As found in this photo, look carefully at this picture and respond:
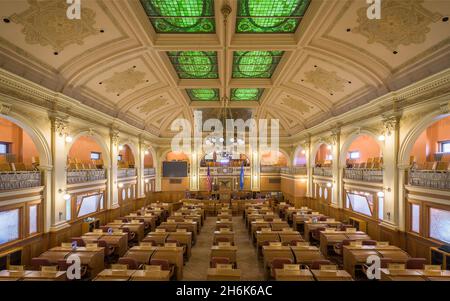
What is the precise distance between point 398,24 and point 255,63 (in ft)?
20.6

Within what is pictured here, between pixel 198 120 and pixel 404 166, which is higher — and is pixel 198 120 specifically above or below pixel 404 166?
above

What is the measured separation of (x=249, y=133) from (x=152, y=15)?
17576 millimetres

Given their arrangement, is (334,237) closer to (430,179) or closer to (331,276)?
(430,179)

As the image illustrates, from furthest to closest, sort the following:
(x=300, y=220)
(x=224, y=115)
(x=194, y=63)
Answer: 1. (x=224, y=115)
2. (x=300, y=220)
3. (x=194, y=63)

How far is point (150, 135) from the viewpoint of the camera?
21641 mm

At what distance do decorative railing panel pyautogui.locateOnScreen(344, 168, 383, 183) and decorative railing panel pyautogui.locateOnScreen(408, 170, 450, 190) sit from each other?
5.76 feet

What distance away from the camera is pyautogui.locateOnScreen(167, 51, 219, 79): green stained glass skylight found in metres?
11.0

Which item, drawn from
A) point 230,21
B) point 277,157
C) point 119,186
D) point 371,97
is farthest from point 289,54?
point 277,157

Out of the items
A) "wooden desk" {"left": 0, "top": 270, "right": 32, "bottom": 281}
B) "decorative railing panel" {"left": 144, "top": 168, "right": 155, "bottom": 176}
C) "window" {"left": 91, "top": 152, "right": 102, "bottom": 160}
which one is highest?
"window" {"left": 91, "top": 152, "right": 102, "bottom": 160}

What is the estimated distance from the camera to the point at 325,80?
1192 cm

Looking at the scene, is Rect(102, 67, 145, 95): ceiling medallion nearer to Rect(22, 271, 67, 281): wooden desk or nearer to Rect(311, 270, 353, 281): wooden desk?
Rect(22, 271, 67, 281): wooden desk

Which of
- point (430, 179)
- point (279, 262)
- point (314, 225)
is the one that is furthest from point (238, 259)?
point (430, 179)

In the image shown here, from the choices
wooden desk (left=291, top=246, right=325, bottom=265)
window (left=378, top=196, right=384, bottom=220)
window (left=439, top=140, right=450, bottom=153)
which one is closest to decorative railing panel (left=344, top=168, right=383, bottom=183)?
window (left=378, top=196, right=384, bottom=220)
